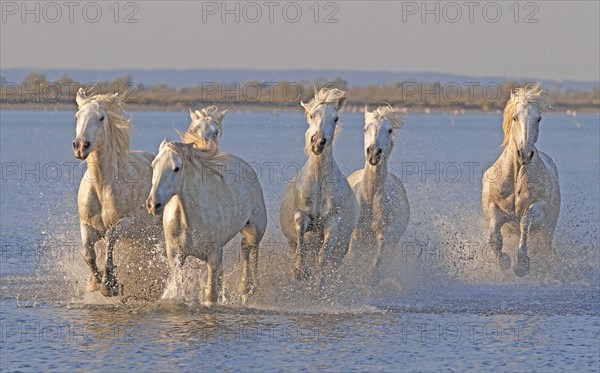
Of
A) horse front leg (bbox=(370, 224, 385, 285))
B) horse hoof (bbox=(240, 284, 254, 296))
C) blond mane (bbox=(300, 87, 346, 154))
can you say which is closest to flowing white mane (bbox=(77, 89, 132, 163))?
blond mane (bbox=(300, 87, 346, 154))

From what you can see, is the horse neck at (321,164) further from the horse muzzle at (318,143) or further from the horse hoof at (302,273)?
the horse hoof at (302,273)

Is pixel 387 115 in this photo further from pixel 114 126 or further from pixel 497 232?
pixel 114 126

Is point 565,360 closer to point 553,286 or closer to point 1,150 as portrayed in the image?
point 553,286

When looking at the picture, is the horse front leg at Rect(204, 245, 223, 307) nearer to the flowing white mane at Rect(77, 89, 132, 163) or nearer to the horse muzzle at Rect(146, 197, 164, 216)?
the horse muzzle at Rect(146, 197, 164, 216)

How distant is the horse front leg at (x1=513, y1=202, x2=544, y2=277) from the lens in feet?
47.5

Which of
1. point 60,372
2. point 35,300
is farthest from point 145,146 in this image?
point 60,372

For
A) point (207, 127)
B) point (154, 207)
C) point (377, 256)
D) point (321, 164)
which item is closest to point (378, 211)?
point (377, 256)

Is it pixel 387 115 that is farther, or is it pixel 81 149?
pixel 387 115

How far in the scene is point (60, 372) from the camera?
10.4 metres

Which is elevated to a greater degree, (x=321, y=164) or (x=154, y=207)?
(x=321, y=164)

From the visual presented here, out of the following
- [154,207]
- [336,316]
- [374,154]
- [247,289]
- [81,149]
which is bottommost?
[336,316]

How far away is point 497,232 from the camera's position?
48.6 ft

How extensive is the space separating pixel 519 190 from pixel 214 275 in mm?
3944

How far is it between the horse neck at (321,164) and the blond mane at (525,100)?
7.49 ft
